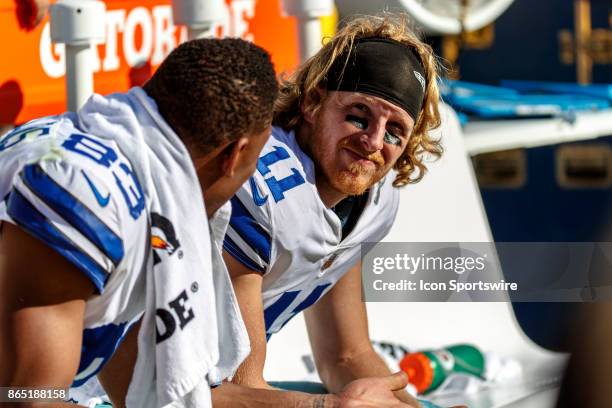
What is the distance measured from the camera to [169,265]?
1544mm

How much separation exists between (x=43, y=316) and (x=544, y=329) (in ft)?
11.0

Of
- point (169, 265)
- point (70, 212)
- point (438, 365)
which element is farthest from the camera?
point (438, 365)

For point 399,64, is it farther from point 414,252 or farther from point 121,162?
point 414,252

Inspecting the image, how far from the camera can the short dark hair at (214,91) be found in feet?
4.93

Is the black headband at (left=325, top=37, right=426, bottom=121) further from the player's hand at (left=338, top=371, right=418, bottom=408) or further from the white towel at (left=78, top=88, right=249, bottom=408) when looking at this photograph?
the white towel at (left=78, top=88, right=249, bottom=408)

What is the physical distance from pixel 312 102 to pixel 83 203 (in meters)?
0.90

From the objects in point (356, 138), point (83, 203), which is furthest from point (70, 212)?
point (356, 138)

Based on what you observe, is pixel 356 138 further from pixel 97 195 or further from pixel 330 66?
pixel 97 195

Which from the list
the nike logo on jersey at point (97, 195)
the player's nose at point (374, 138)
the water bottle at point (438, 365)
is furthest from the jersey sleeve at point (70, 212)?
the water bottle at point (438, 365)

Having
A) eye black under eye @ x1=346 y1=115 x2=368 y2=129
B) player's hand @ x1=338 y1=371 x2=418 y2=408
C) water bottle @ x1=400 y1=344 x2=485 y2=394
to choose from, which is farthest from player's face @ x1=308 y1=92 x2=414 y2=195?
water bottle @ x1=400 y1=344 x2=485 y2=394

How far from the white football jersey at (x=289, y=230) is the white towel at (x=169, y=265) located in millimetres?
467

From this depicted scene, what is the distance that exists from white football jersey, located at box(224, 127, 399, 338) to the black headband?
0.52ft

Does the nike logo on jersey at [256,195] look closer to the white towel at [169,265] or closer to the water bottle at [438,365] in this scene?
the white towel at [169,265]

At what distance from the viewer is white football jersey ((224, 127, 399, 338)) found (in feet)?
6.96
